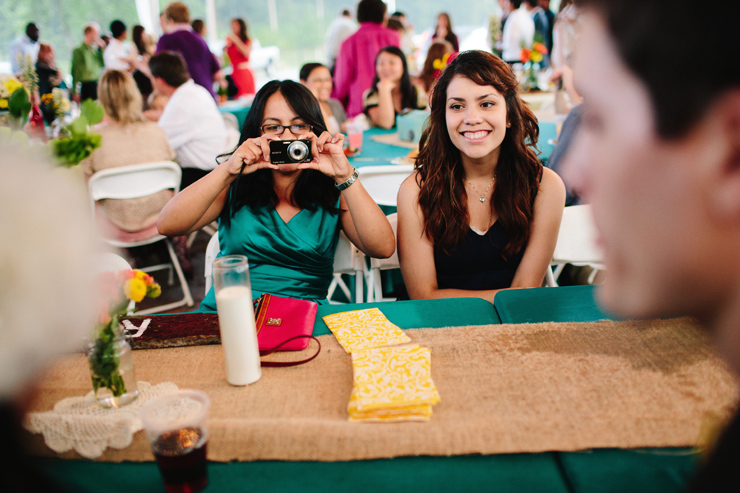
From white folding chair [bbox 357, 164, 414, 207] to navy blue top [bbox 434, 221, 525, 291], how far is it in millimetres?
724

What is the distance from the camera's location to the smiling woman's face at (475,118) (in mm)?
1874

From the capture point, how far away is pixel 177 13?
5246 millimetres

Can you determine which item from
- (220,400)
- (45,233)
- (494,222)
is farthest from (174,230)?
(45,233)

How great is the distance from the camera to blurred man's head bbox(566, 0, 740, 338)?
0.38 metres

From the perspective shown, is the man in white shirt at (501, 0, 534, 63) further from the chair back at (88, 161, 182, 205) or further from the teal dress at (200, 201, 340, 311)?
the teal dress at (200, 201, 340, 311)

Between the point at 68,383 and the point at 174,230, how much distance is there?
2.89 feet

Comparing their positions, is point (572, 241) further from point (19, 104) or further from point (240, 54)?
point (240, 54)

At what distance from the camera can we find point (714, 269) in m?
0.42

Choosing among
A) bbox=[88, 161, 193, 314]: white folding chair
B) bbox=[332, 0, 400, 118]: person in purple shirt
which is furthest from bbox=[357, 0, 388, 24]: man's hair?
bbox=[88, 161, 193, 314]: white folding chair

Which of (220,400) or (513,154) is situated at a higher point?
(513,154)

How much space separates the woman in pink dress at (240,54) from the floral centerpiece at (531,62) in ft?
12.9

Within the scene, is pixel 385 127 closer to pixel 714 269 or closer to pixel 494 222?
pixel 494 222

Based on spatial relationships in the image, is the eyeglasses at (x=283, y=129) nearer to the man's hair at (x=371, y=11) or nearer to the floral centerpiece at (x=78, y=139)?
the floral centerpiece at (x=78, y=139)

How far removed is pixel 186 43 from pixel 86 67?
2.71m
